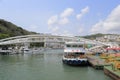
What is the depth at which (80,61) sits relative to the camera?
46.0 m

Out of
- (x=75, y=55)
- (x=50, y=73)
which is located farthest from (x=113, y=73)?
(x=75, y=55)

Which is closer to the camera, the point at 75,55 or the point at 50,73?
the point at 50,73

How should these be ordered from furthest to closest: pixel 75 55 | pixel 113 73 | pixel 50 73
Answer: pixel 75 55 → pixel 50 73 → pixel 113 73

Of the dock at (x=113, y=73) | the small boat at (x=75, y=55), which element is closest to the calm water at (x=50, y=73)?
the dock at (x=113, y=73)

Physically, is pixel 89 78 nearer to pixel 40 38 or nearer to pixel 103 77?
pixel 103 77

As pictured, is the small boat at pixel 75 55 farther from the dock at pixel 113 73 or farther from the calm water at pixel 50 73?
the dock at pixel 113 73

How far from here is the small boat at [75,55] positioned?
1812 inches

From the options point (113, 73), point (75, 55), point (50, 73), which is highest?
point (75, 55)

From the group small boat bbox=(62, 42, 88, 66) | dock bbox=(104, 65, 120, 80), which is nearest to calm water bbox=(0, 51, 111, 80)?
dock bbox=(104, 65, 120, 80)

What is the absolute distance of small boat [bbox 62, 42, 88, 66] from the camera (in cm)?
4603

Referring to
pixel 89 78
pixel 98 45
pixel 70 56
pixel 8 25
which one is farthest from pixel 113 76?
pixel 8 25

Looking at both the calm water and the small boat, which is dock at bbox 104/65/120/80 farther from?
the small boat

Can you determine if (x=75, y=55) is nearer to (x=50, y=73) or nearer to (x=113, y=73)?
(x=50, y=73)

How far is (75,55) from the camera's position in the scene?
158 ft
